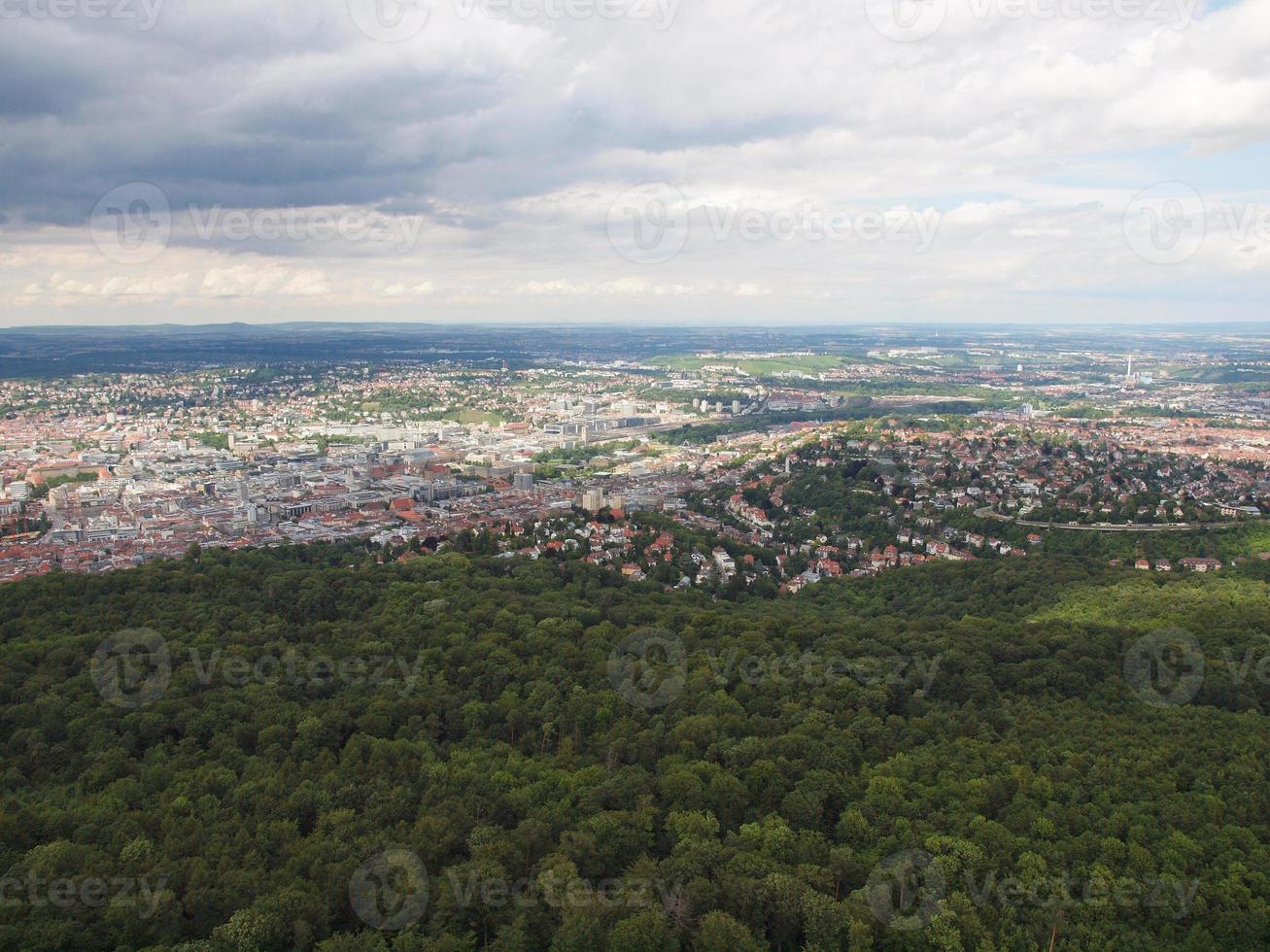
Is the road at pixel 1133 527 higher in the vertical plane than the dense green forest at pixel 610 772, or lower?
lower

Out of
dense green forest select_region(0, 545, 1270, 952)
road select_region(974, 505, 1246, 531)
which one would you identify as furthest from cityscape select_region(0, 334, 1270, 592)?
dense green forest select_region(0, 545, 1270, 952)

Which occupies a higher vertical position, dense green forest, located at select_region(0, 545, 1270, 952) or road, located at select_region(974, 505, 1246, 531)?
dense green forest, located at select_region(0, 545, 1270, 952)

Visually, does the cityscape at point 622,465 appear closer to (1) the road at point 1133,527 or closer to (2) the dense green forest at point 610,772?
(1) the road at point 1133,527

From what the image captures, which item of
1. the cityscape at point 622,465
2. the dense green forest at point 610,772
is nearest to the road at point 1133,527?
the cityscape at point 622,465

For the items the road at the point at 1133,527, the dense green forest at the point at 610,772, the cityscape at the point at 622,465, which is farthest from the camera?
the cityscape at the point at 622,465

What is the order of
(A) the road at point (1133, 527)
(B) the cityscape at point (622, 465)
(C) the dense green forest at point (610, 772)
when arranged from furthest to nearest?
(B) the cityscape at point (622, 465) → (A) the road at point (1133, 527) → (C) the dense green forest at point (610, 772)

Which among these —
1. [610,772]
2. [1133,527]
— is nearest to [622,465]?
[1133,527]

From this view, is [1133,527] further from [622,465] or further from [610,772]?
[622,465]

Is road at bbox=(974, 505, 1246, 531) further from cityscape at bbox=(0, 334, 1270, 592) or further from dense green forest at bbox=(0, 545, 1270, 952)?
dense green forest at bbox=(0, 545, 1270, 952)

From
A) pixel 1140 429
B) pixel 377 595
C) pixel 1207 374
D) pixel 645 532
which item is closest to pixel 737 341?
pixel 1207 374

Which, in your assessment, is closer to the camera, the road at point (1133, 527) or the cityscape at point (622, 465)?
the road at point (1133, 527)

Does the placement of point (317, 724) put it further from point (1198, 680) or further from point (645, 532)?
point (645, 532)
